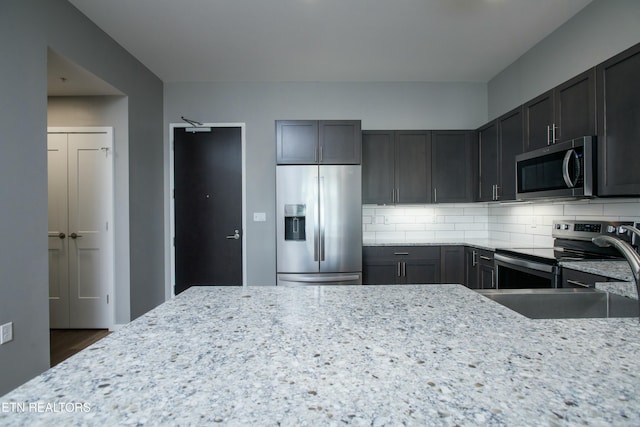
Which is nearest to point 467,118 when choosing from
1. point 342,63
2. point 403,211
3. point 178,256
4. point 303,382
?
point 403,211

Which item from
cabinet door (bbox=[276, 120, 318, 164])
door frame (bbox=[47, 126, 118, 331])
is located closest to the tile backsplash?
cabinet door (bbox=[276, 120, 318, 164])

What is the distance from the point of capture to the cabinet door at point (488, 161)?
11.9 ft

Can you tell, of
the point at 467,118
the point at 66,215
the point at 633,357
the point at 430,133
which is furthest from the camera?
the point at 467,118

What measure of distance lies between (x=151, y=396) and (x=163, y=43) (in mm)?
3606

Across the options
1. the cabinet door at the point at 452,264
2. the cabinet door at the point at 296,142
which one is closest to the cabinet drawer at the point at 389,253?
the cabinet door at the point at 452,264

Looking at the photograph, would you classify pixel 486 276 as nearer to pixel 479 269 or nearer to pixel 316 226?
pixel 479 269

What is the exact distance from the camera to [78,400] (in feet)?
→ 1.67

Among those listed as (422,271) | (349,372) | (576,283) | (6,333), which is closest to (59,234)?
(6,333)

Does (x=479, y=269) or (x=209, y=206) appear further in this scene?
(x=209, y=206)

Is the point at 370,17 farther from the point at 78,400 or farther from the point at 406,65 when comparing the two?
the point at 78,400

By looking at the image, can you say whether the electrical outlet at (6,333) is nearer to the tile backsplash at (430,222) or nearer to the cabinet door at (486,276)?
the tile backsplash at (430,222)

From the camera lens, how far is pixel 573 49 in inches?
115

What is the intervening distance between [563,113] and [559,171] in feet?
1.49

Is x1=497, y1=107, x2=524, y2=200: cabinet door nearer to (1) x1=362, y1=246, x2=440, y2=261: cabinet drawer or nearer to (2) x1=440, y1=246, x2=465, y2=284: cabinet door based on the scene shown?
(2) x1=440, y1=246, x2=465, y2=284: cabinet door
